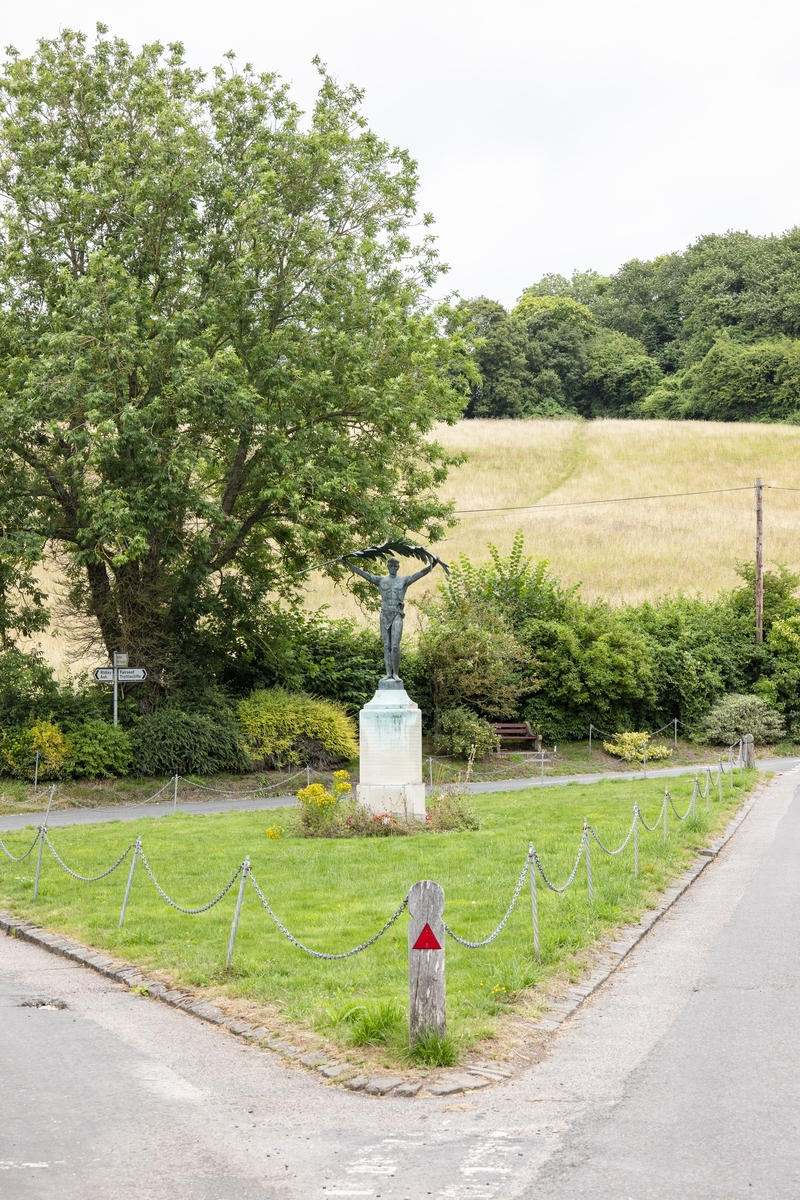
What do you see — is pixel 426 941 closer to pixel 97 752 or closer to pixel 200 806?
pixel 200 806

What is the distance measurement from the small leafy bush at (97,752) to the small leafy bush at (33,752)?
233 mm

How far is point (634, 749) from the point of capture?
110 feet

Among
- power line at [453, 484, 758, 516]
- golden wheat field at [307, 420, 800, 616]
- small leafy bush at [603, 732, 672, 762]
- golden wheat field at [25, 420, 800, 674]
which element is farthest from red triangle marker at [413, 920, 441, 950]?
power line at [453, 484, 758, 516]

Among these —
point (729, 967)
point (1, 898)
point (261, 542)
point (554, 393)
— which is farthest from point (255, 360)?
point (554, 393)

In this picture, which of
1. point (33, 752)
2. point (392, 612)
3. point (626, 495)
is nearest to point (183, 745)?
point (33, 752)

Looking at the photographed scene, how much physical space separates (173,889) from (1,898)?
210cm

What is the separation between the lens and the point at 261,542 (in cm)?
2858

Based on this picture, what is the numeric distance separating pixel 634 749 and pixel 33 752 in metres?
16.9

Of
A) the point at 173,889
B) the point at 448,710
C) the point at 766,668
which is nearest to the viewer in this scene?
the point at 173,889

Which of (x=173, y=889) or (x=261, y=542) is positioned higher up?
(x=261, y=542)

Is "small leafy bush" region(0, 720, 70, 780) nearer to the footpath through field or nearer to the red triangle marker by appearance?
the footpath through field

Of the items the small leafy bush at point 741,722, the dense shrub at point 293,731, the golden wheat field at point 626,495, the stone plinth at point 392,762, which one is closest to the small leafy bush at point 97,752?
the dense shrub at point 293,731

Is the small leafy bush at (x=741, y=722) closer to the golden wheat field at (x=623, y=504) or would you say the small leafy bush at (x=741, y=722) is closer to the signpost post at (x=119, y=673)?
the golden wheat field at (x=623, y=504)

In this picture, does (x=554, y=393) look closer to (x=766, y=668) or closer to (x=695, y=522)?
(x=695, y=522)
